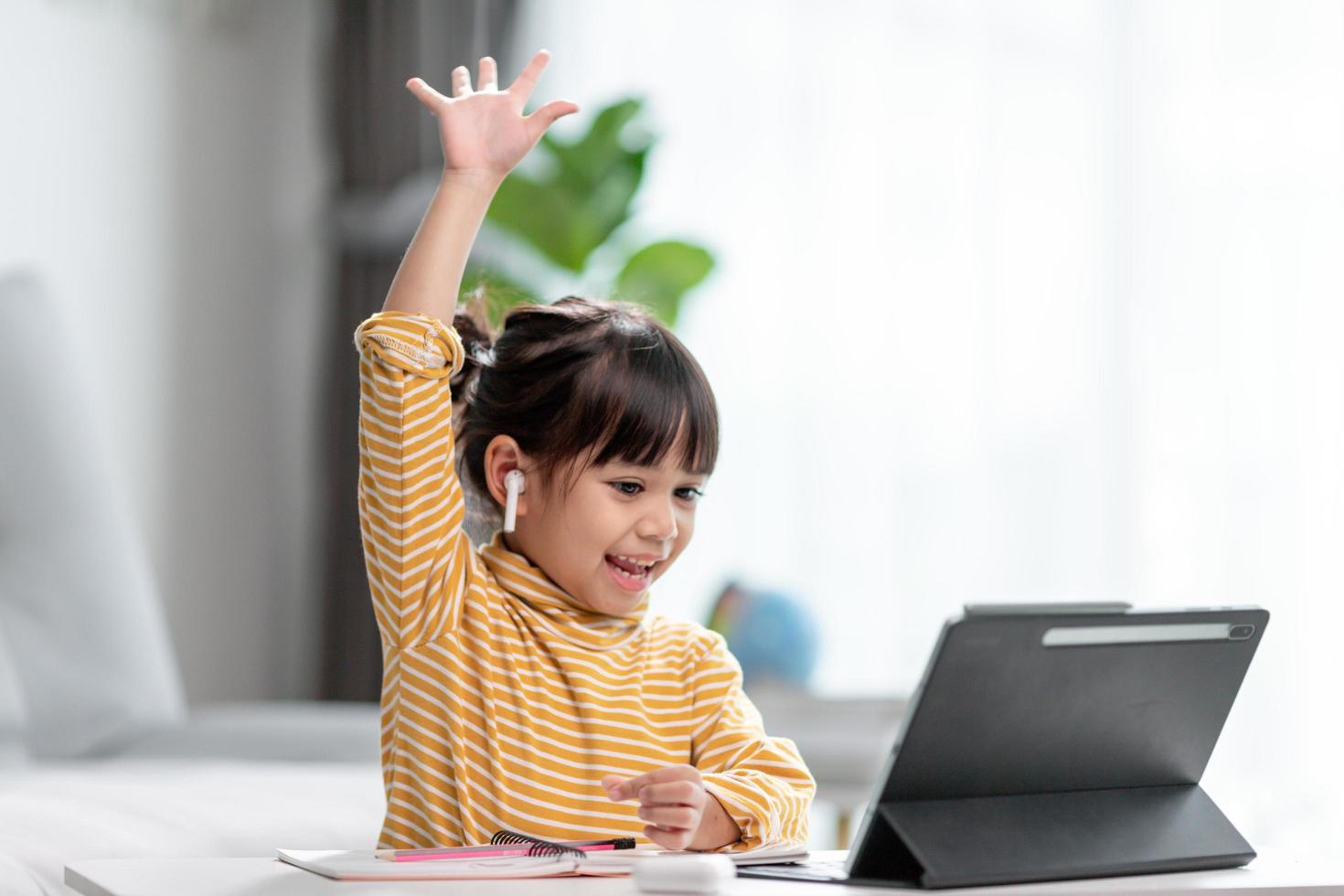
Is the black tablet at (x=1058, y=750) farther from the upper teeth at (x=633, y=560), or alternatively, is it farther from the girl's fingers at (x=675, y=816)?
the upper teeth at (x=633, y=560)

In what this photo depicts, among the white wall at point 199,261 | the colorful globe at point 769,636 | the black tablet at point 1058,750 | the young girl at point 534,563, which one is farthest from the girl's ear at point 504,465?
the white wall at point 199,261

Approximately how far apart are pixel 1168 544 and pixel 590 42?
1514 mm

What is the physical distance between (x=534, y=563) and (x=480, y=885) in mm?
426

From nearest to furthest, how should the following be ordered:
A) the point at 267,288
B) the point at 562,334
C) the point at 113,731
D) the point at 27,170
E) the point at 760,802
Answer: the point at 760,802, the point at 562,334, the point at 113,731, the point at 27,170, the point at 267,288

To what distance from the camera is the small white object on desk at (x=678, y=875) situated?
0.69 meters

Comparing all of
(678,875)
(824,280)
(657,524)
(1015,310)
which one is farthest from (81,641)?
(1015,310)

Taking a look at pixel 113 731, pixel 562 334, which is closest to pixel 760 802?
pixel 562 334

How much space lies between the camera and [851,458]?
289cm

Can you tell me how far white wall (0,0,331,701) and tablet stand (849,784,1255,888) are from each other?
6.98ft

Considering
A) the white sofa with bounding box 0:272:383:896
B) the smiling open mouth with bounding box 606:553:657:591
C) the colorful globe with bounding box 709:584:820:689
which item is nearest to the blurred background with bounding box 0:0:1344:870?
the colorful globe with bounding box 709:584:820:689

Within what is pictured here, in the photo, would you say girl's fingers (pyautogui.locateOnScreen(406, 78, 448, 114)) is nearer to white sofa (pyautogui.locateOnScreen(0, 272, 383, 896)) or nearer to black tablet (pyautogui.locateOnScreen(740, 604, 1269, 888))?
black tablet (pyautogui.locateOnScreen(740, 604, 1269, 888))

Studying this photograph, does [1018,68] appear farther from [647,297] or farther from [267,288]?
[267,288]

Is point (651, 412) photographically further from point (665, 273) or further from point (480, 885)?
point (665, 273)

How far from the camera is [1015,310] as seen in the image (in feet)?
9.23
